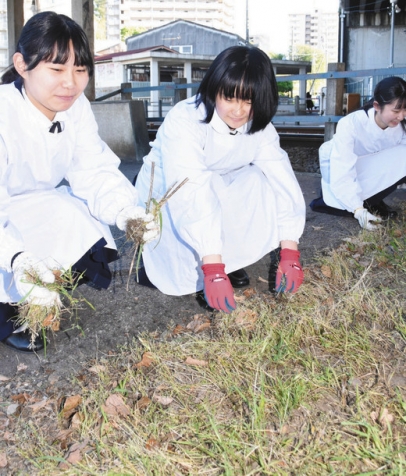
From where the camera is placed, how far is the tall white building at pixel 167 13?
80938 mm

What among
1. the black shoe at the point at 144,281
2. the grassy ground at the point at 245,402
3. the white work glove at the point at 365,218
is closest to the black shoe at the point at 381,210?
the white work glove at the point at 365,218

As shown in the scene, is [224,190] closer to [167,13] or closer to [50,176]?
[50,176]

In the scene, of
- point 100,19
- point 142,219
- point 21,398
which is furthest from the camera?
point 100,19

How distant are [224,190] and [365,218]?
1.50m

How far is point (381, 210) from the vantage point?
4430 mm

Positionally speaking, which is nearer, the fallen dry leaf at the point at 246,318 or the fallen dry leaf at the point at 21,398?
the fallen dry leaf at the point at 21,398

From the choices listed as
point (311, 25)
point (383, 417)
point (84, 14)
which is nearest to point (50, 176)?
point (383, 417)

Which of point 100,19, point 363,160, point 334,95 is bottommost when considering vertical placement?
point 363,160

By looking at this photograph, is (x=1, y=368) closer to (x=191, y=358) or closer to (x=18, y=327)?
(x=18, y=327)

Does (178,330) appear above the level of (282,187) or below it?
below

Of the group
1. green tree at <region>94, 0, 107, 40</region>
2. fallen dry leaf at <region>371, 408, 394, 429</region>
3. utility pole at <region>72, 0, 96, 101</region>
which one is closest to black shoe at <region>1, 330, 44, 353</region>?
fallen dry leaf at <region>371, 408, 394, 429</region>

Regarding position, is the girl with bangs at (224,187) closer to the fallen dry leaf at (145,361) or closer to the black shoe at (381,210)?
the fallen dry leaf at (145,361)

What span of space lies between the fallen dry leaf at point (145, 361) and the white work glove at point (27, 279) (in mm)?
398

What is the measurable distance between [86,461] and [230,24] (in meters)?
92.7
